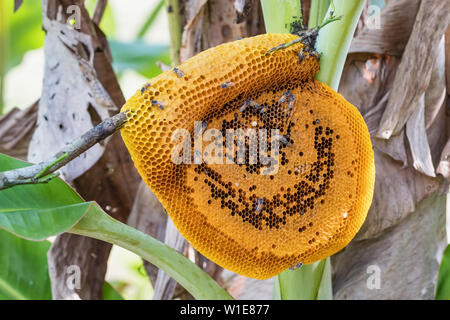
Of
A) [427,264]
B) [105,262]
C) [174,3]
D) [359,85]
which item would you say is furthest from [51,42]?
[427,264]

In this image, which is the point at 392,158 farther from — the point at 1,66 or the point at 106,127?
the point at 1,66

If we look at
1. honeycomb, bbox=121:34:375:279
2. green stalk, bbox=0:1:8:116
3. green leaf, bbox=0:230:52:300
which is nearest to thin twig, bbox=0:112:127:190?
honeycomb, bbox=121:34:375:279

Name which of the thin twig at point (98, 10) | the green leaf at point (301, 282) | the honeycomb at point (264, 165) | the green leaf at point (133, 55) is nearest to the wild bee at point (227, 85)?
the honeycomb at point (264, 165)

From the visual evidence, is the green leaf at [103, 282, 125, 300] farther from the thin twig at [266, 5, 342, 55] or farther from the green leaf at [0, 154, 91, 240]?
the thin twig at [266, 5, 342, 55]

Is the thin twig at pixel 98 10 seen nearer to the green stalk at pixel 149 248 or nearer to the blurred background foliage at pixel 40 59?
the blurred background foliage at pixel 40 59

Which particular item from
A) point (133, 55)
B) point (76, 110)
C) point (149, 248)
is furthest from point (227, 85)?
point (133, 55)

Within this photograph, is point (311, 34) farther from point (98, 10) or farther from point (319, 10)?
point (98, 10)

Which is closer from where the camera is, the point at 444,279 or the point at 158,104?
the point at 158,104
